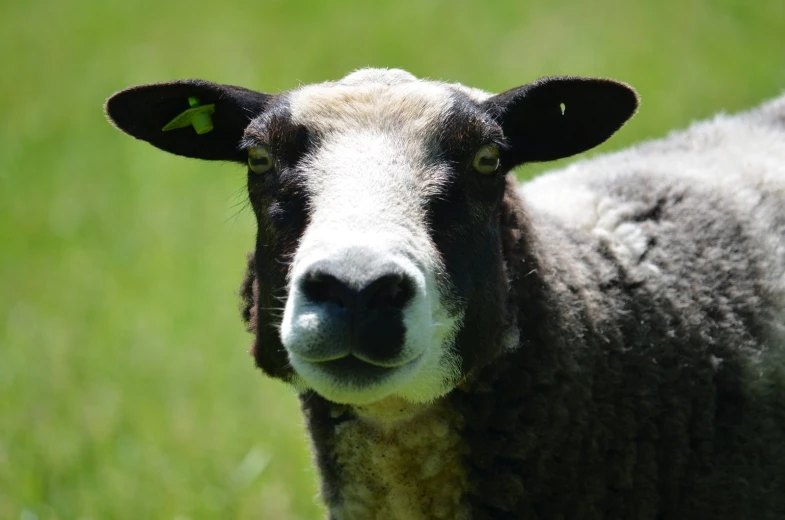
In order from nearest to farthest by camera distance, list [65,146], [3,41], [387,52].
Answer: [65,146]
[387,52]
[3,41]

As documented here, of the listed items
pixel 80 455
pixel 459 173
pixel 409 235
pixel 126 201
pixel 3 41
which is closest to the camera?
pixel 409 235

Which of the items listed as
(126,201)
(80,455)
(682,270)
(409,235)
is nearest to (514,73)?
(126,201)

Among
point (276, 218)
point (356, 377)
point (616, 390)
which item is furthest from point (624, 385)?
point (276, 218)

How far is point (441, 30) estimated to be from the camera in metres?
15.0

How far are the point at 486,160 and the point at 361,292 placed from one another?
0.99 metres

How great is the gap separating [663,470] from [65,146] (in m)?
10.4

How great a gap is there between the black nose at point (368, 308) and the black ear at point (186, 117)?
1.21 metres

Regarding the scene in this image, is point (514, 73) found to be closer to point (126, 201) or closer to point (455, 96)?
point (126, 201)

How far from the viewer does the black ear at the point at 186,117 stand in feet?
13.6

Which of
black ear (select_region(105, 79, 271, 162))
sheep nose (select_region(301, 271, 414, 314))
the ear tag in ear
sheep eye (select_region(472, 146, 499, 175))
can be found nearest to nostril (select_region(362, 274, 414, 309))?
sheep nose (select_region(301, 271, 414, 314))

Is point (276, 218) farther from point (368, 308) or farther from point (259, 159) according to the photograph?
point (368, 308)

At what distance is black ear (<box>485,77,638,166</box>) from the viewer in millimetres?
3996

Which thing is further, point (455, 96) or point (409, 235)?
point (455, 96)

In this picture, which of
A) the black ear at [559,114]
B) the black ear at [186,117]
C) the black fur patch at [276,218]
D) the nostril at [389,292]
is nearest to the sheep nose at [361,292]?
the nostril at [389,292]
